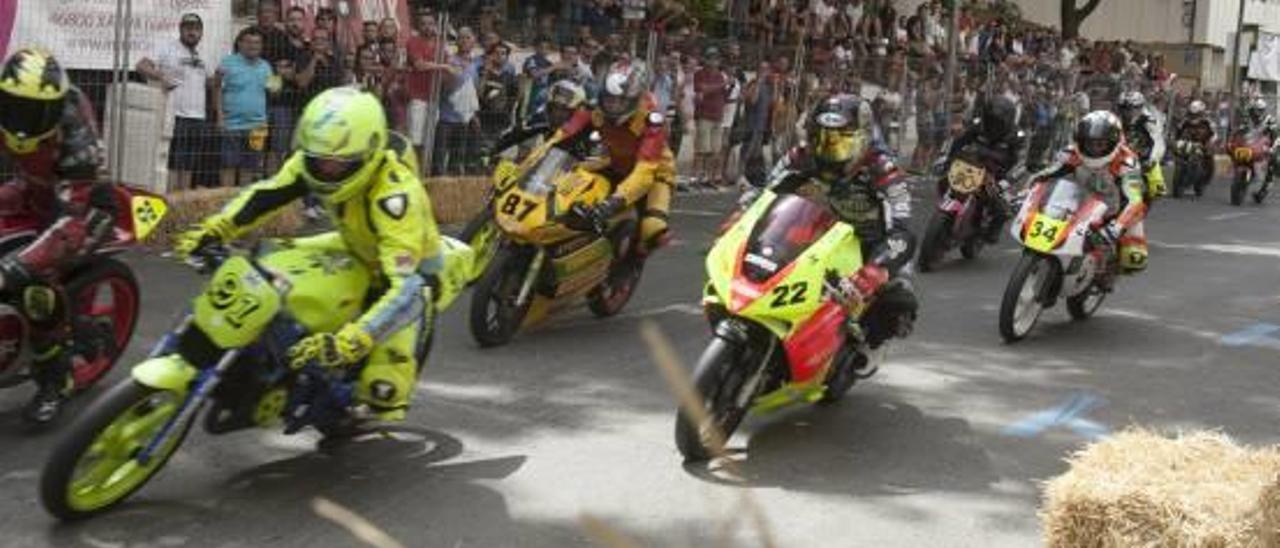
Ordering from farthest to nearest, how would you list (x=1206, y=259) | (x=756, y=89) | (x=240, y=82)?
1. (x=756, y=89)
2. (x=1206, y=259)
3. (x=240, y=82)

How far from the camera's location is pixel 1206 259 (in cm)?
1425

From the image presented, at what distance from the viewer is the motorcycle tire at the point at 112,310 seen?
6176 millimetres

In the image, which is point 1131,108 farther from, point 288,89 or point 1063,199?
point 288,89

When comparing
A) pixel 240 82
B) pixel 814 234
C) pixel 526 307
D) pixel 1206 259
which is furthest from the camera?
pixel 1206 259

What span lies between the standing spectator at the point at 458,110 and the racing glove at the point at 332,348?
9.04 meters

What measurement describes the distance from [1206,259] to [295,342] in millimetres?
11261

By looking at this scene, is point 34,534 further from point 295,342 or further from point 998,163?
point 998,163

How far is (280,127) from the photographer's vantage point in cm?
1220

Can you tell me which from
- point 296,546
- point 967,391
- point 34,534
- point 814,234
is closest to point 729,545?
point 296,546

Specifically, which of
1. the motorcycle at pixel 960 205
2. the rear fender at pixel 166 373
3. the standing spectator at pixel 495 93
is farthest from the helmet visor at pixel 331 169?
the standing spectator at pixel 495 93

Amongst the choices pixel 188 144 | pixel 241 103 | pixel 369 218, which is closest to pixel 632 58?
pixel 241 103

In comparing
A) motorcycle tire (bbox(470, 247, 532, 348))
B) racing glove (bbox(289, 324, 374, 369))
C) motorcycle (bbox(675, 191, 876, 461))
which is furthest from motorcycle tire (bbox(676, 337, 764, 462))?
motorcycle tire (bbox(470, 247, 532, 348))

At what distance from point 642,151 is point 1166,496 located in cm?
521

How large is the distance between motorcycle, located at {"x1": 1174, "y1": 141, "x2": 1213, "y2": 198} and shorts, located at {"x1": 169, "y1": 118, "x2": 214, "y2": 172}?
15350 millimetres
